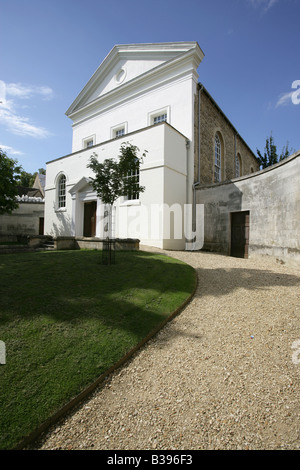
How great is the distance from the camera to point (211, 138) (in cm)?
1667

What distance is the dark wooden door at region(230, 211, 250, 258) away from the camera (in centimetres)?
1105

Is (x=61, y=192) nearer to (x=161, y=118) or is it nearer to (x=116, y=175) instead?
(x=161, y=118)

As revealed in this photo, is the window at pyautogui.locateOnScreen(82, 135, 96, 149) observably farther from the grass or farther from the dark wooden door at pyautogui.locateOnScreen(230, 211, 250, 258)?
the grass

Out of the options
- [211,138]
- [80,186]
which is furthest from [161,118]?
[80,186]

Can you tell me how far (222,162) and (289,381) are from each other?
1849cm

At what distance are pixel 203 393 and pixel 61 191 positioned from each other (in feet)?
61.0

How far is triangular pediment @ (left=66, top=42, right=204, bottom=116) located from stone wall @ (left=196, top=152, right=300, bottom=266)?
9383 millimetres

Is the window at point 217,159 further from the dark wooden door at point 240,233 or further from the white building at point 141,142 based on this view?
the dark wooden door at point 240,233

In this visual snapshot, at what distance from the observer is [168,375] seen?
268 cm

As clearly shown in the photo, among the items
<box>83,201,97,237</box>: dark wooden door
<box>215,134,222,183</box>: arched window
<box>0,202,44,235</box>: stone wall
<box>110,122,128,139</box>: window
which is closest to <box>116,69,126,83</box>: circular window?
<box>110,122,128,139</box>: window

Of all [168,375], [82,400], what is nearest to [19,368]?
[82,400]

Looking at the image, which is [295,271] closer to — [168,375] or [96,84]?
[168,375]

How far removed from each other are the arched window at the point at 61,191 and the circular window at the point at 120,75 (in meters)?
9.21

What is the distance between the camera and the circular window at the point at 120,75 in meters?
18.4
